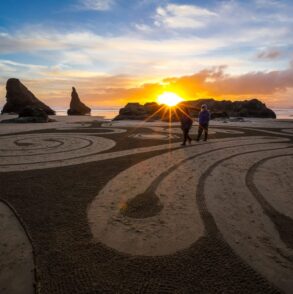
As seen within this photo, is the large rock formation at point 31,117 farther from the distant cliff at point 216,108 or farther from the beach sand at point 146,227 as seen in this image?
the beach sand at point 146,227

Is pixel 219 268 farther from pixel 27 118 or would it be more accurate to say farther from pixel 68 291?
pixel 27 118

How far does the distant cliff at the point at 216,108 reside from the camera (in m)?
56.7

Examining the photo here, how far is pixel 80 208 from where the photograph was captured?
777 cm

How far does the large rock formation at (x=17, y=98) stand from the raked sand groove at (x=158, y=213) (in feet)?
233

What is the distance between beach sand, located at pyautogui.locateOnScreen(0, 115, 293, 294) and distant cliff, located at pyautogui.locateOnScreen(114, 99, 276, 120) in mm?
35520

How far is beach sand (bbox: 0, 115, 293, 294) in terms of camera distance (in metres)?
4.88

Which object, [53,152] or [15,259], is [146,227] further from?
[53,152]

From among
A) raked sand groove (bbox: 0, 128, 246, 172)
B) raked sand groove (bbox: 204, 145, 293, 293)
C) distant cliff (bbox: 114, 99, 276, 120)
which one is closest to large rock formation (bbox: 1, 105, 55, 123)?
distant cliff (bbox: 114, 99, 276, 120)

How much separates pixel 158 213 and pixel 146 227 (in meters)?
0.84

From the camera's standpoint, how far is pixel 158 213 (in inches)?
297

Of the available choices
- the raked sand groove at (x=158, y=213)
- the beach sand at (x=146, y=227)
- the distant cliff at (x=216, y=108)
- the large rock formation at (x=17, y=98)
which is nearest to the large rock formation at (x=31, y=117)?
the distant cliff at (x=216, y=108)

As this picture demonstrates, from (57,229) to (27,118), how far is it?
123 feet

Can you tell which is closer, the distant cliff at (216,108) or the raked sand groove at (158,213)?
the raked sand groove at (158,213)

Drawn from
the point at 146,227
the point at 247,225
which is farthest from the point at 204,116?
the point at 146,227
